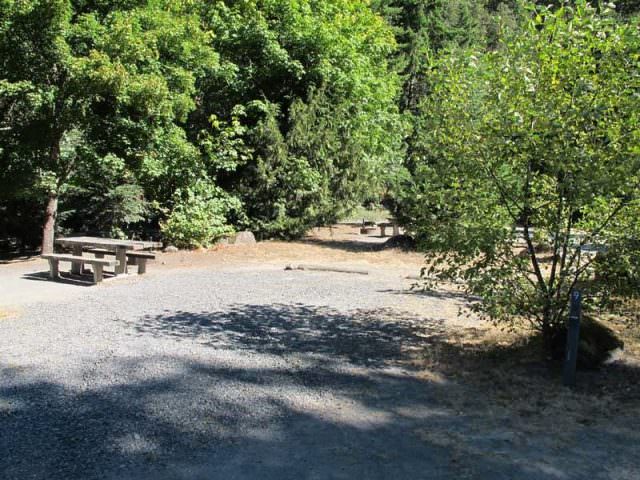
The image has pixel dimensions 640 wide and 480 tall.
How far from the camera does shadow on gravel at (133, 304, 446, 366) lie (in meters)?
6.13

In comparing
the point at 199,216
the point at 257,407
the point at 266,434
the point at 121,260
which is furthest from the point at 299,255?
the point at 266,434

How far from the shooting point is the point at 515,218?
559 cm

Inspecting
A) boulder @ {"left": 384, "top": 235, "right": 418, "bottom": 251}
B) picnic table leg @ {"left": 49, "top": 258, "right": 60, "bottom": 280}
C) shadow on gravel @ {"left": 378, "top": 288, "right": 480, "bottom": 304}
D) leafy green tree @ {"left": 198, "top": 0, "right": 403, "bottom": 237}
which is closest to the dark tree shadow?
shadow on gravel @ {"left": 378, "top": 288, "right": 480, "bottom": 304}

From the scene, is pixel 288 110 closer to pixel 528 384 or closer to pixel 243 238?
pixel 243 238

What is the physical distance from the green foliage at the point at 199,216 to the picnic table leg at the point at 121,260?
356 cm

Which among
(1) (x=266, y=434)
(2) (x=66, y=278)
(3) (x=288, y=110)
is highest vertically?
(3) (x=288, y=110)

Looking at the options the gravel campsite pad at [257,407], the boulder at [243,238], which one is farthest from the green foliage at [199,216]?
the gravel campsite pad at [257,407]

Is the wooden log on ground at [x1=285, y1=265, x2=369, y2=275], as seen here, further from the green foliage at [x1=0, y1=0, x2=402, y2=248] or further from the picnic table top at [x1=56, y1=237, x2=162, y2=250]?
the green foliage at [x1=0, y1=0, x2=402, y2=248]

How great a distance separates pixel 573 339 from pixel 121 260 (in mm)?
8149

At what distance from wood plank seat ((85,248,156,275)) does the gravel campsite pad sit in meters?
3.09

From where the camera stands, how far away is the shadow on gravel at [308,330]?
613 cm

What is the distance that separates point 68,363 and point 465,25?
115ft

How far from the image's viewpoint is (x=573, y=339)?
194 inches

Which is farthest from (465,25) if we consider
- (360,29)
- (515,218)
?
(515,218)
